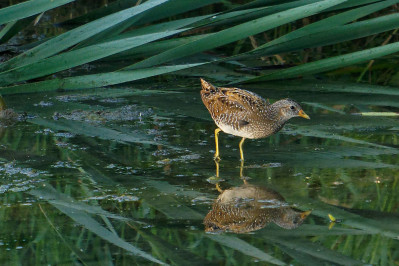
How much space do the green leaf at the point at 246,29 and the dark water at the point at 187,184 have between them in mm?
577

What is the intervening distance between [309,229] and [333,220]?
7.8 inches

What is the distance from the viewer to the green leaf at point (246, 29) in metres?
6.34

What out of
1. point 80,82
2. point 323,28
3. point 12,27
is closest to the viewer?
point 323,28

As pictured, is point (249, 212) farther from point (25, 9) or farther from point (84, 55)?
point (25, 9)

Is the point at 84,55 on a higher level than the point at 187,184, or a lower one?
higher

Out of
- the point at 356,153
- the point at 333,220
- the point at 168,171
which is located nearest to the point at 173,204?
the point at 168,171

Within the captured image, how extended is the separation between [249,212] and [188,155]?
1.23 meters

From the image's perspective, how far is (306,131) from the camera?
20.7ft

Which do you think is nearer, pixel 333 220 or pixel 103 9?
pixel 333 220

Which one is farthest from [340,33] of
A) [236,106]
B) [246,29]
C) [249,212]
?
[249,212]

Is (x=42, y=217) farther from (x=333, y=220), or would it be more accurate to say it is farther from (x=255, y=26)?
(x=255, y=26)

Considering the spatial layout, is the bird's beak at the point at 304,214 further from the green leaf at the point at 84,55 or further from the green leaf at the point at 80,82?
the green leaf at the point at 80,82

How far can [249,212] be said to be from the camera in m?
4.55

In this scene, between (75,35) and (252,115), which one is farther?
(75,35)
